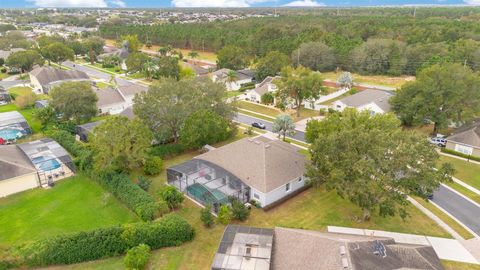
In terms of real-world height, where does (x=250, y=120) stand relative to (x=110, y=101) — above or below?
below

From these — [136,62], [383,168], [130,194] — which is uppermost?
[383,168]

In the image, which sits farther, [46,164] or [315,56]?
[315,56]

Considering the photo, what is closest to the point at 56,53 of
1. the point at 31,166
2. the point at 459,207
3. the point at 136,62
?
the point at 136,62

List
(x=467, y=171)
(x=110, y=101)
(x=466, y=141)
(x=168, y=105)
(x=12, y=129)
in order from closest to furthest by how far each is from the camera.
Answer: (x=467, y=171) → (x=168, y=105) → (x=466, y=141) → (x=12, y=129) → (x=110, y=101)

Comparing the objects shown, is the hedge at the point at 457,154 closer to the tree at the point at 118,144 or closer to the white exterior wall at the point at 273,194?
the white exterior wall at the point at 273,194

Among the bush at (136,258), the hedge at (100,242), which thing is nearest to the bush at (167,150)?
the hedge at (100,242)

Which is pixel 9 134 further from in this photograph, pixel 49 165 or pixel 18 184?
pixel 18 184
